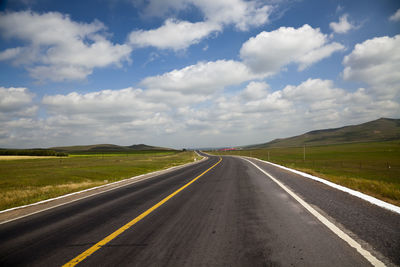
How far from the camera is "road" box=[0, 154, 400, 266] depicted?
3.06 m

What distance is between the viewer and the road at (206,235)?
3064 millimetres

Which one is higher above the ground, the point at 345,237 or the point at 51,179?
the point at 345,237

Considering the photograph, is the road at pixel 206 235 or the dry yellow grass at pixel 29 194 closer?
the road at pixel 206 235

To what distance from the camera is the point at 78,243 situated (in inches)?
153

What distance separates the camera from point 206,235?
393cm

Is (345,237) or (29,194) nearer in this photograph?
(345,237)

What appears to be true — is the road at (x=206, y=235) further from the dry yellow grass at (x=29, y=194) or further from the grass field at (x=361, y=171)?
the dry yellow grass at (x=29, y=194)

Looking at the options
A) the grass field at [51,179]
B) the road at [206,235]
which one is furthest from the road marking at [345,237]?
the grass field at [51,179]

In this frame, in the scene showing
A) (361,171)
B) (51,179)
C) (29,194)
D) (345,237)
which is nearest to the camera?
(345,237)

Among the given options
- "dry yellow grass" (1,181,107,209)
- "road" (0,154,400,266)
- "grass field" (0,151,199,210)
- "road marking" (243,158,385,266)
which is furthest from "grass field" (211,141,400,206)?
"grass field" (0,151,199,210)

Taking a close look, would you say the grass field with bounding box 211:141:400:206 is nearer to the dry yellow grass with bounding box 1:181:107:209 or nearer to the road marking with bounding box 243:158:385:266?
the road marking with bounding box 243:158:385:266

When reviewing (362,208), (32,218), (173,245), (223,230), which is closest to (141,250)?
(173,245)

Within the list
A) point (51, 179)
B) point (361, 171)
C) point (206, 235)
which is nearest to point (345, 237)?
point (206, 235)

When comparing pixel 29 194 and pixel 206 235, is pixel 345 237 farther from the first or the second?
pixel 29 194
